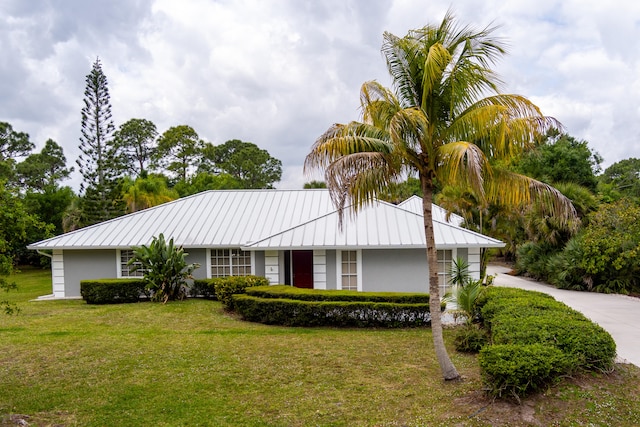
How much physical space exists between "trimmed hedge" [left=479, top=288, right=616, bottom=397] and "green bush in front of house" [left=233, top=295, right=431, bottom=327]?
3.59 m

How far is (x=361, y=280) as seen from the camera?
1342 centimetres

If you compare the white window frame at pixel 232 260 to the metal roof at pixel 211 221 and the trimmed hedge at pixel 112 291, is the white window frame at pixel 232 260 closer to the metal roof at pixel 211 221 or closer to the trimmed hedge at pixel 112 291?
the metal roof at pixel 211 221

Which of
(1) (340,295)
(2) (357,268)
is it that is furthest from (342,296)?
(2) (357,268)

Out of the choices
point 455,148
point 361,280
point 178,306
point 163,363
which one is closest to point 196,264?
point 178,306

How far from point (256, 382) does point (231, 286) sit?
6571 mm

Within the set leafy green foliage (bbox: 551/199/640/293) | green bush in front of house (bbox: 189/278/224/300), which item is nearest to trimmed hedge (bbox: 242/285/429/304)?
green bush in front of house (bbox: 189/278/224/300)

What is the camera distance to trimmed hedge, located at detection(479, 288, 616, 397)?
16.8 feet

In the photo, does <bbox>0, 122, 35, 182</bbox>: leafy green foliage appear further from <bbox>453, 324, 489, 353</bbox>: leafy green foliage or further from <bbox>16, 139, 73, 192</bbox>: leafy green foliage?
<bbox>453, 324, 489, 353</bbox>: leafy green foliage

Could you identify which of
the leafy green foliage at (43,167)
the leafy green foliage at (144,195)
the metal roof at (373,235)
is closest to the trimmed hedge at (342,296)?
the metal roof at (373,235)

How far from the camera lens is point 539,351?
5.31m

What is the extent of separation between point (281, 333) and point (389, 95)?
6184 mm

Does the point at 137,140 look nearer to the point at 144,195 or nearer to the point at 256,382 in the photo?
the point at 144,195

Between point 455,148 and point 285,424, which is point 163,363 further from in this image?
point 455,148

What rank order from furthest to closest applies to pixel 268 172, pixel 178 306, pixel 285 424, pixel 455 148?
pixel 268 172, pixel 178 306, pixel 455 148, pixel 285 424
